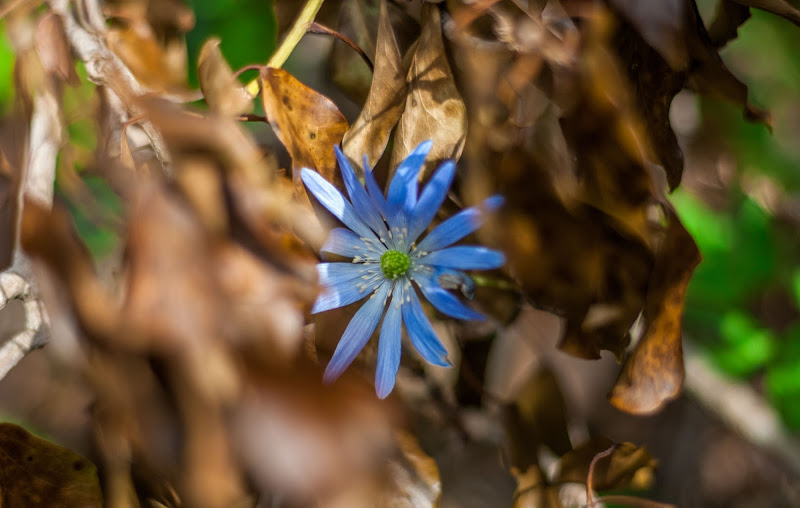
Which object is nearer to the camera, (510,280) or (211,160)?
(211,160)

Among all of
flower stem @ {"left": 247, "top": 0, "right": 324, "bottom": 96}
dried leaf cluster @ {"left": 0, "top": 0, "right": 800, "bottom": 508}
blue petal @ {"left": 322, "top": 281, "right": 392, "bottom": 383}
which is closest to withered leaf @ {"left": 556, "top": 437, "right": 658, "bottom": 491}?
dried leaf cluster @ {"left": 0, "top": 0, "right": 800, "bottom": 508}

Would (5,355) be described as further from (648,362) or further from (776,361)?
(776,361)

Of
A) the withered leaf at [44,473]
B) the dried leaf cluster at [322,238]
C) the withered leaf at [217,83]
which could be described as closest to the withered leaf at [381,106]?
the dried leaf cluster at [322,238]

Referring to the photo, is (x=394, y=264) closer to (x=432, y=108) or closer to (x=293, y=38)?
(x=432, y=108)

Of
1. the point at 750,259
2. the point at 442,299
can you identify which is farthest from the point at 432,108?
the point at 750,259

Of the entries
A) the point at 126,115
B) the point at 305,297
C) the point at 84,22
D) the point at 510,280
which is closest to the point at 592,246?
the point at 510,280

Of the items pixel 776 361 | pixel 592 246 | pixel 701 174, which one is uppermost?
pixel 592 246

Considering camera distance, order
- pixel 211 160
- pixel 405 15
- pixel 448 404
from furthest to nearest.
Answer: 1. pixel 448 404
2. pixel 405 15
3. pixel 211 160
